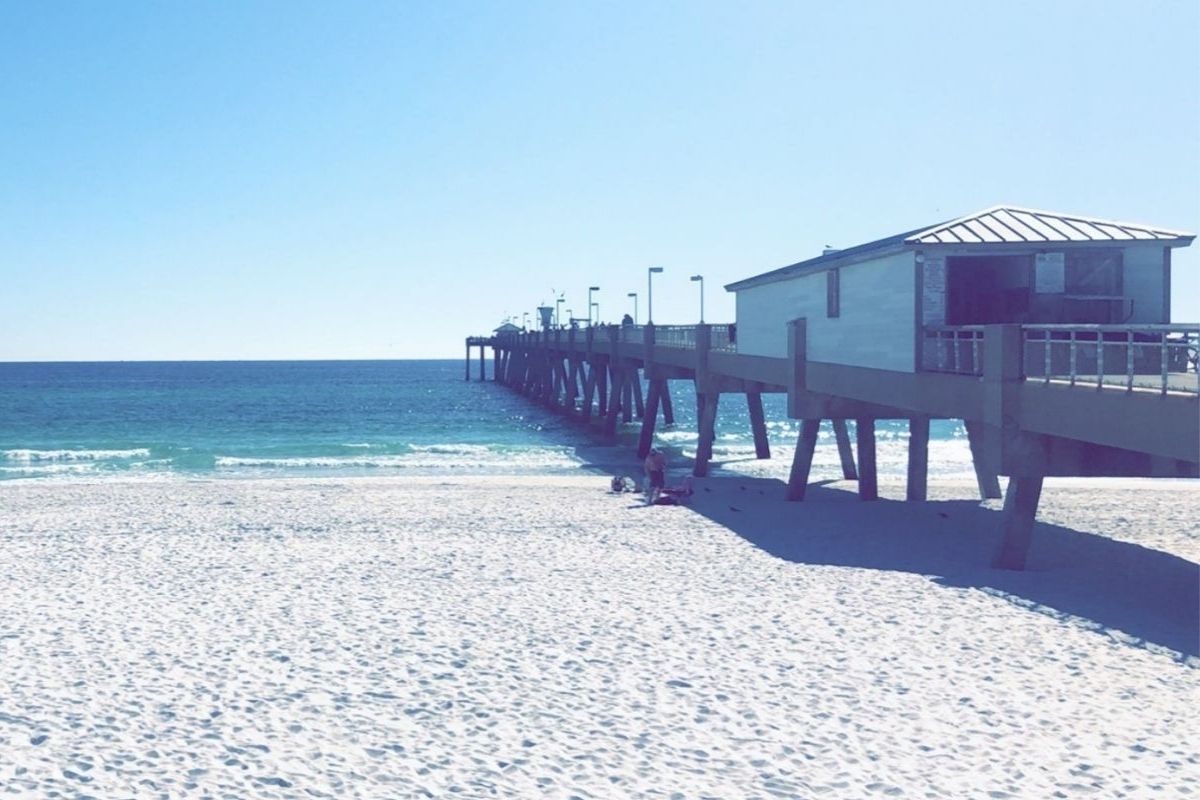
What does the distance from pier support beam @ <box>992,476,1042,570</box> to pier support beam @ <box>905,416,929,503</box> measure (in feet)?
26.5

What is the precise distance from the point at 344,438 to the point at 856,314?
31.8 metres

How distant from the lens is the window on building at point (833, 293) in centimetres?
1758

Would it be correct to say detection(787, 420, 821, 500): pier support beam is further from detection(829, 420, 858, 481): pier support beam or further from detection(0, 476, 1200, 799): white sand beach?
detection(829, 420, 858, 481): pier support beam

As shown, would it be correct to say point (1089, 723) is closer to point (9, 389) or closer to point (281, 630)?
point (281, 630)

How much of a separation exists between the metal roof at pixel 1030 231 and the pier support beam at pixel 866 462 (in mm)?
6235

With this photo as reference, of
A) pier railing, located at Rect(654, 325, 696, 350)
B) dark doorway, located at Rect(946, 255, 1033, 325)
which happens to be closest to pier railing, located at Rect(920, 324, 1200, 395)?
dark doorway, located at Rect(946, 255, 1033, 325)

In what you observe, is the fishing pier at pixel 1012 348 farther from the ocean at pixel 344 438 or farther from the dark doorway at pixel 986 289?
the ocean at pixel 344 438

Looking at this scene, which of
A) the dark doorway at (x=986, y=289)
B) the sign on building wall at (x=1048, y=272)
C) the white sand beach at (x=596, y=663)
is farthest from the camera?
the dark doorway at (x=986, y=289)

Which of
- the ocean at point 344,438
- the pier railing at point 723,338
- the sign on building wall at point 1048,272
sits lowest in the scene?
the ocean at point 344,438

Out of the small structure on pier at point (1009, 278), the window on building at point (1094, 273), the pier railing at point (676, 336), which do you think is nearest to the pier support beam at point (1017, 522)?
the small structure on pier at point (1009, 278)

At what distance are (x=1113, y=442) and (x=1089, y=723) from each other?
3568 mm

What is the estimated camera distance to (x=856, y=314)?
54.8 ft

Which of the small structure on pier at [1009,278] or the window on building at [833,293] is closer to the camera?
the small structure on pier at [1009,278]

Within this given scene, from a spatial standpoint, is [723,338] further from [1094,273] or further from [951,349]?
[1094,273]
